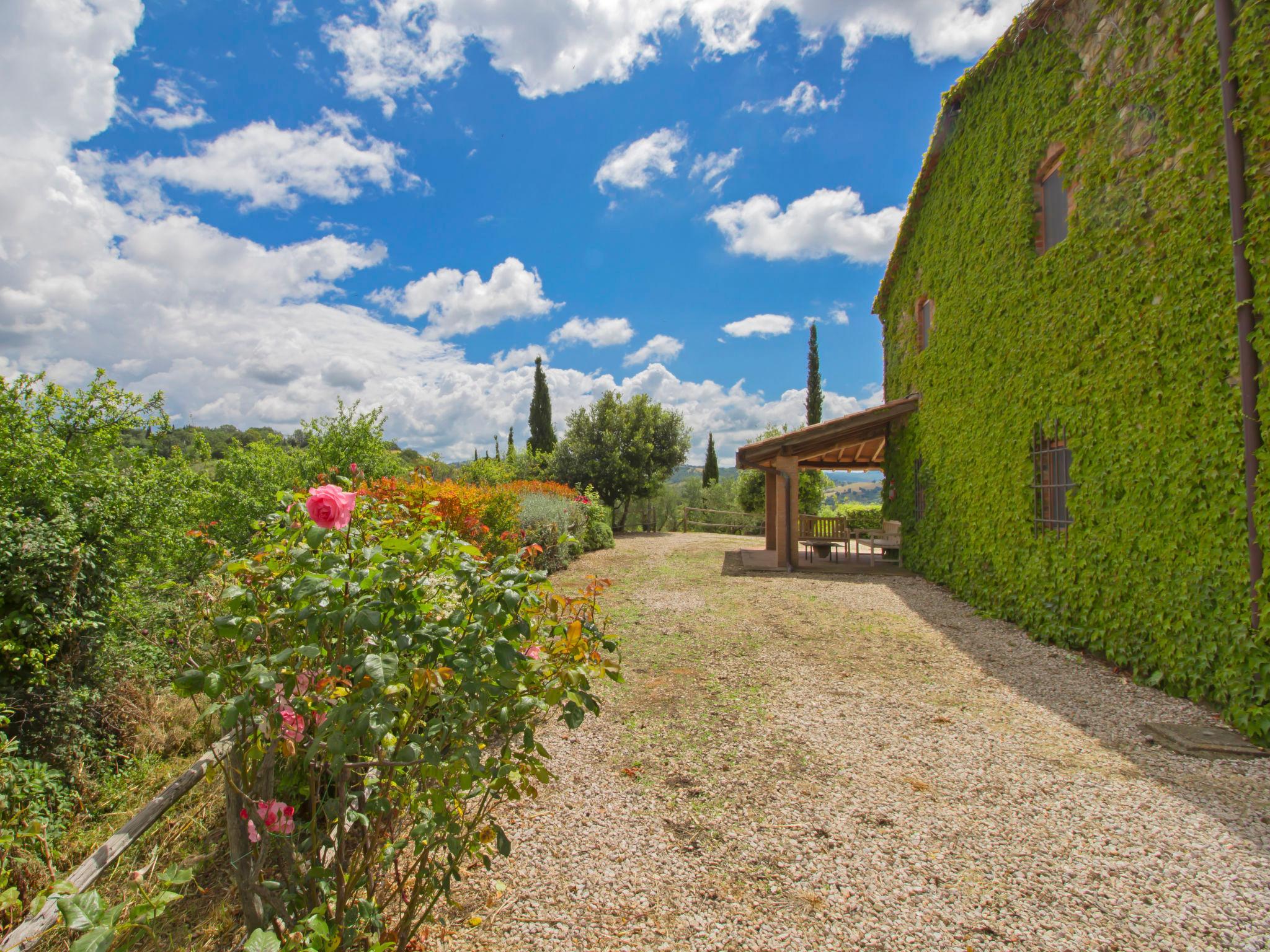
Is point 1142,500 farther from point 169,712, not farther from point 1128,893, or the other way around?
point 169,712

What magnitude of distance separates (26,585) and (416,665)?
2941mm

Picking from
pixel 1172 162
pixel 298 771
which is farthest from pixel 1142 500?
pixel 298 771

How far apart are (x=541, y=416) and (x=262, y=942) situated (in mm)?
29729

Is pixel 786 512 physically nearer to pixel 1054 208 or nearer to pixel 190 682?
pixel 1054 208

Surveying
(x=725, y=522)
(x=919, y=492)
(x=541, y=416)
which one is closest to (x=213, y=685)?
(x=919, y=492)

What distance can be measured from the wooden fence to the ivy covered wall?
45.0 feet

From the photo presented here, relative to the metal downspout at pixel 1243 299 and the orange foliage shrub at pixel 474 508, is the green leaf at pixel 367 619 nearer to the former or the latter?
the orange foliage shrub at pixel 474 508

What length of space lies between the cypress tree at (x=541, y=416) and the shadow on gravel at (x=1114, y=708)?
79.8ft

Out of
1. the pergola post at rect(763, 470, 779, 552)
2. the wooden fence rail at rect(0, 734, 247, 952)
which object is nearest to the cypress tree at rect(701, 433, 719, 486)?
the pergola post at rect(763, 470, 779, 552)

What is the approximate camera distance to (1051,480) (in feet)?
20.3

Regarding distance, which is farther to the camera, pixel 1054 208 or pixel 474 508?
pixel 474 508

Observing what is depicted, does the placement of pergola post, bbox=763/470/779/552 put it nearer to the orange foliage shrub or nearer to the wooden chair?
the wooden chair

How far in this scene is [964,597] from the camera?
7.95m

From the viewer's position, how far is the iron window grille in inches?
230
